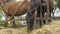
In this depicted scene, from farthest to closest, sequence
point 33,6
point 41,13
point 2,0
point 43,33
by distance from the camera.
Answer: point 2,0 < point 41,13 < point 33,6 < point 43,33

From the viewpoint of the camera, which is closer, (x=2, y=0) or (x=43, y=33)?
(x=43, y=33)

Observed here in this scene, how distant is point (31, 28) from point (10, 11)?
2.88 m

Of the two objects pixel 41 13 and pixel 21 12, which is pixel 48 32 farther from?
pixel 21 12

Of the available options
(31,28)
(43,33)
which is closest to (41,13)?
(31,28)

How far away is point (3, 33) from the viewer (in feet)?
12.2

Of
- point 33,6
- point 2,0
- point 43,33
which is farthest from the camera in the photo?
point 2,0

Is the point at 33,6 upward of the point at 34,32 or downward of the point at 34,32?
upward

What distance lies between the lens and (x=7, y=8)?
6.38 metres

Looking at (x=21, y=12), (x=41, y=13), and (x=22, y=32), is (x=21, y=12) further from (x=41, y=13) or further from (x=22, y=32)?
(x=22, y=32)

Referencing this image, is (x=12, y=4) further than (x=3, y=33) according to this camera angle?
Yes

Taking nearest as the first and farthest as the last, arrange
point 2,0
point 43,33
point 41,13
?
point 43,33, point 41,13, point 2,0

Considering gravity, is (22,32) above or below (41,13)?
below

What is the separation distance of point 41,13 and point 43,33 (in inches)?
53.1

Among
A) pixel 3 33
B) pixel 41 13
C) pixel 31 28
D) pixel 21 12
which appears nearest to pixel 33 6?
pixel 31 28
